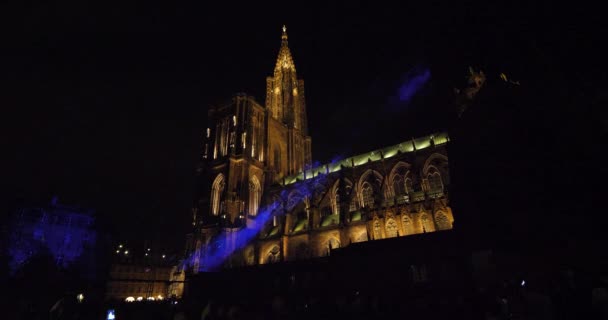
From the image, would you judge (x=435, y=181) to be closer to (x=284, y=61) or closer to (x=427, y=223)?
(x=427, y=223)

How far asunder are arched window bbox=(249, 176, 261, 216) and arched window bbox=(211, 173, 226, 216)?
13.2ft

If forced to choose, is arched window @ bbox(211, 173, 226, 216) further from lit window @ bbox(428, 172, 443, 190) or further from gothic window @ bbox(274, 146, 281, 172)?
lit window @ bbox(428, 172, 443, 190)

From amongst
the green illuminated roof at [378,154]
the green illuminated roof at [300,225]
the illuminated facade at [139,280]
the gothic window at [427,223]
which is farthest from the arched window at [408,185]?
the illuminated facade at [139,280]

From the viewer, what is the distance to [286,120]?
5825 centimetres

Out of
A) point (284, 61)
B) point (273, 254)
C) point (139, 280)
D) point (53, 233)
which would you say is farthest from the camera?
point (284, 61)

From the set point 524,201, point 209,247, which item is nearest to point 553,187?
point 524,201

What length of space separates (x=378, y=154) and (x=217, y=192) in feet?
76.5

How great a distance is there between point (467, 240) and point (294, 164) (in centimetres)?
4030

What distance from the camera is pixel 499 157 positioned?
12383 mm

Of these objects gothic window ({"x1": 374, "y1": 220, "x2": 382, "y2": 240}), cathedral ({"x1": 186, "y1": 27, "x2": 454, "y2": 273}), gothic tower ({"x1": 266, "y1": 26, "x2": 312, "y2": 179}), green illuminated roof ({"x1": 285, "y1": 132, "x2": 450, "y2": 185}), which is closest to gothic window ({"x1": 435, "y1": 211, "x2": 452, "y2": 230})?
cathedral ({"x1": 186, "y1": 27, "x2": 454, "y2": 273})

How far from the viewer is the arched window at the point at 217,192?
42.3 meters

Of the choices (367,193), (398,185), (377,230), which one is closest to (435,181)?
(398,185)

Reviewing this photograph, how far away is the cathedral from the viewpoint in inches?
1206

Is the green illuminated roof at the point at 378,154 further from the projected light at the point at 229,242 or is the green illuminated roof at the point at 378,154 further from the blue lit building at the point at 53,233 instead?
the blue lit building at the point at 53,233
